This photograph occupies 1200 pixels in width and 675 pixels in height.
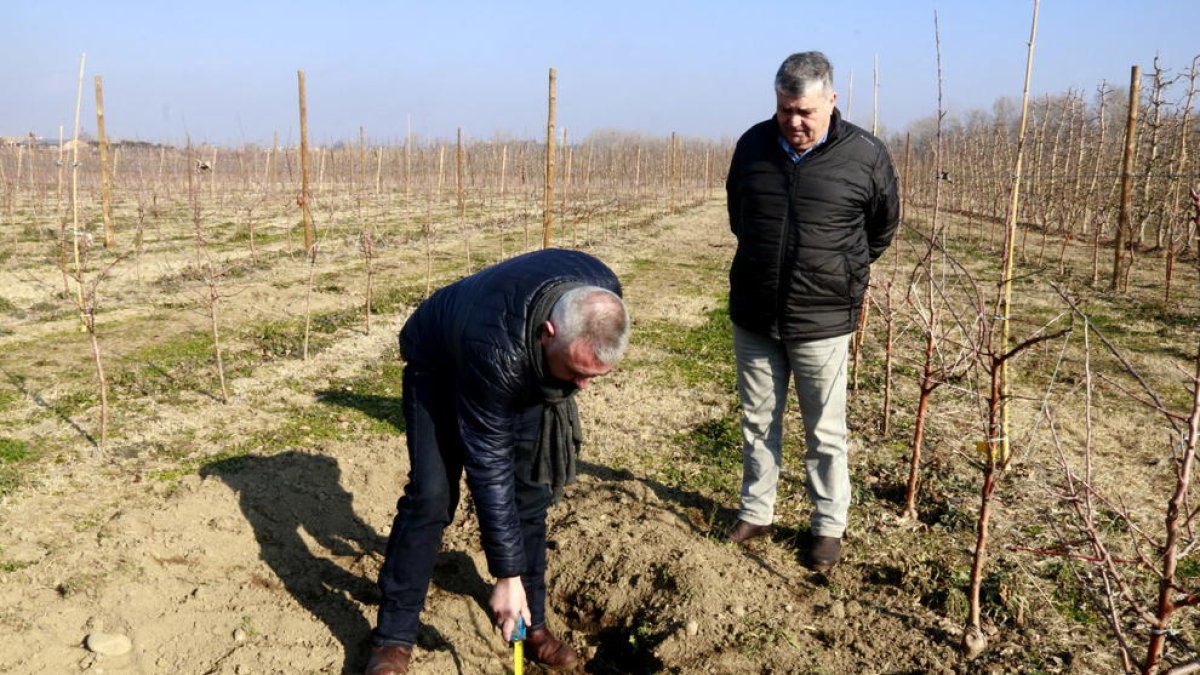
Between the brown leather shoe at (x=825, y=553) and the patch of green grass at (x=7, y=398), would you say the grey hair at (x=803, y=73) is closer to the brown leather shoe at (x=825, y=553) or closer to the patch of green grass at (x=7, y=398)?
the brown leather shoe at (x=825, y=553)

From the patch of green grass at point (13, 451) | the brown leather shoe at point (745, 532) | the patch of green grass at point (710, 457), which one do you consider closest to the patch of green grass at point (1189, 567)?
the brown leather shoe at point (745, 532)

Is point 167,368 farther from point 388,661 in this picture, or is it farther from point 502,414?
point 502,414

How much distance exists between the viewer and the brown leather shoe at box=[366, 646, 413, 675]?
2463 millimetres

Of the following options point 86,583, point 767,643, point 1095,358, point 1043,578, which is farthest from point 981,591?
point 1095,358

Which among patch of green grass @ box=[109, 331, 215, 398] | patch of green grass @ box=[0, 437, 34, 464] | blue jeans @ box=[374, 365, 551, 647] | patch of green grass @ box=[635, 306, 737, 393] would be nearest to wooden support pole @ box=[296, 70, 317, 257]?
patch of green grass @ box=[109, 331, 215, 398]

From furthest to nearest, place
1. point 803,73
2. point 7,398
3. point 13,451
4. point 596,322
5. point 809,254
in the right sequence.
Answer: point 7,398 → point 13,451 → point 809,254 → point 803,73 → point 596,322

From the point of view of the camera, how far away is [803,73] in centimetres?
261

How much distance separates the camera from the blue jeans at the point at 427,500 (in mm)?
2320

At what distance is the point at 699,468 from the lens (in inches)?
167

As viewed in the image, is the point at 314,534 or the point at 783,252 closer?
the point at 783,252

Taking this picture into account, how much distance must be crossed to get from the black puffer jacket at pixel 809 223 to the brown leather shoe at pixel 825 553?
858mm

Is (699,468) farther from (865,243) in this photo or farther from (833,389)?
(865,243)

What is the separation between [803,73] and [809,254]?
2.00ft

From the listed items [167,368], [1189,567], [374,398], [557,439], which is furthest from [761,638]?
[167,368]
